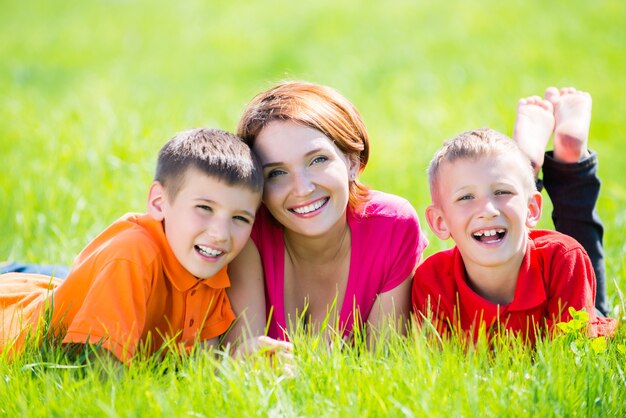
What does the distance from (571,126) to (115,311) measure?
2371 mm

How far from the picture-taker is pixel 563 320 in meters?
3.23

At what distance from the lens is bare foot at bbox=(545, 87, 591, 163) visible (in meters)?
3.92

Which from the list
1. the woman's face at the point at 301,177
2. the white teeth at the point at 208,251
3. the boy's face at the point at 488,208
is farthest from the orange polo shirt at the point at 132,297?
the boy's face at the point at 488,208

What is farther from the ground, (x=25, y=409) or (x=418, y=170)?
(x=418, y=170)

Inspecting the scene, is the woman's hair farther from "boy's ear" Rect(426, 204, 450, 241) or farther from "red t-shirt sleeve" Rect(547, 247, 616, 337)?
"red t-shirt sleeve" Rect(547, 247, 616, 337)

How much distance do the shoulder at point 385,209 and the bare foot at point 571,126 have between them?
0.85 metres

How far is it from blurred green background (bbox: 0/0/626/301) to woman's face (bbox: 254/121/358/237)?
2.82 ft

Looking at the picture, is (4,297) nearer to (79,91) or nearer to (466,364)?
(466,364)

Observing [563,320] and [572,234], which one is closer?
[563,320]

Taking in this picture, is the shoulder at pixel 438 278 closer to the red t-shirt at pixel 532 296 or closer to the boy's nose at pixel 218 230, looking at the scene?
the red t-shirt at pixel 532 296

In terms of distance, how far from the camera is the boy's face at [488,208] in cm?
324

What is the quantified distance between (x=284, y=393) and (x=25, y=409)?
32.3 inches

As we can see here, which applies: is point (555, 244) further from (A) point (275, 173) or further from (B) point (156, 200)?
(B) point (156, 200)

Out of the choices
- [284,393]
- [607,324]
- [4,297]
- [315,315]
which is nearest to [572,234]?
[607,324]
